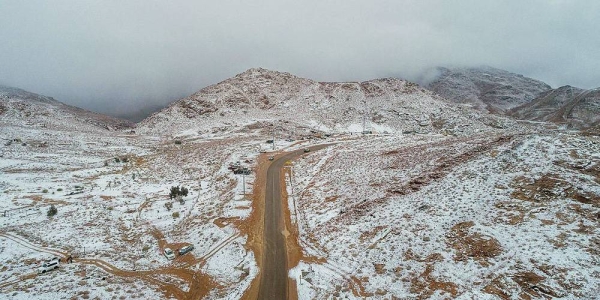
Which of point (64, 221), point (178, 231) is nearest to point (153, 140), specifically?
point (64, 221)

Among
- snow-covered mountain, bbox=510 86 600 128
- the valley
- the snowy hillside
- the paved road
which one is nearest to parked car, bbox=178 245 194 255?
the valley

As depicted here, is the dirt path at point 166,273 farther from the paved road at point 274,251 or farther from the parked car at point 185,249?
the paved road at point 274,251

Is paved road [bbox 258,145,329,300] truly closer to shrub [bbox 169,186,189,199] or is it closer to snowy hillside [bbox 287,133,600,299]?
snowy hillside [bbox 287,133,600,299]

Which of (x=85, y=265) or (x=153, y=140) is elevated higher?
(x=153, y=140)

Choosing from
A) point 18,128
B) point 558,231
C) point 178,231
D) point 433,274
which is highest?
point 18,128

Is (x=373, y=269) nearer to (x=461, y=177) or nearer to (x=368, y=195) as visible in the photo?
(x=368, y=195)

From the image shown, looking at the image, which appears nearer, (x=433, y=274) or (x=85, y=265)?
(x=433, y=274)
